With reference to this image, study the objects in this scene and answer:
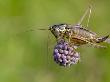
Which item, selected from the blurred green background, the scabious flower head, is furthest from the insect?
the blurred green background

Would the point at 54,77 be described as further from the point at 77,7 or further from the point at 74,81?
the point at 77,7

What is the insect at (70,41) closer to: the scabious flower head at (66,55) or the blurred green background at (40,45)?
the scabious flower head at (66,55)

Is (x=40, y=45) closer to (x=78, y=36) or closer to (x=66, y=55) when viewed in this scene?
(x=78, y=36)

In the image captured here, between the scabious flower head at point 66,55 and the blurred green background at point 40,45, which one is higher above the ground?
the blurred green background at point 40,45

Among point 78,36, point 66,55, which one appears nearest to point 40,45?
point 78,36

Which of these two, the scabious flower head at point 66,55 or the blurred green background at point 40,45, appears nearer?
the scabious flower head at point 66,55

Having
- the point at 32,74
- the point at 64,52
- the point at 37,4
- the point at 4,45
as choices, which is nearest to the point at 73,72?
the point at 32,74

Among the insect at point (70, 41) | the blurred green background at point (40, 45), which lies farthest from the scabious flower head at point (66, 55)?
the blurred green background at point (40, 45)

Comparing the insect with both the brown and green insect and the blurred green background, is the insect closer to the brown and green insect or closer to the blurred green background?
the brown and green insect
